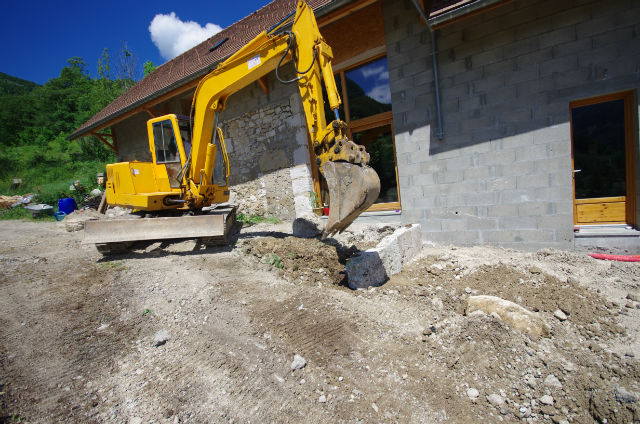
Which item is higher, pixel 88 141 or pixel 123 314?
pixel 88 141

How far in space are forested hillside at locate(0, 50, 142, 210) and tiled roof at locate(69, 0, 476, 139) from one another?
220 inches

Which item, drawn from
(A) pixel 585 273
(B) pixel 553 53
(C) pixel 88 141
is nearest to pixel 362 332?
(A) pixel 585 273

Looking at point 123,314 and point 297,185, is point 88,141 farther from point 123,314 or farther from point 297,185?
point 123,314

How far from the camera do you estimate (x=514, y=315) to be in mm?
2645

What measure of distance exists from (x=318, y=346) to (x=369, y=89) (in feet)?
17.1

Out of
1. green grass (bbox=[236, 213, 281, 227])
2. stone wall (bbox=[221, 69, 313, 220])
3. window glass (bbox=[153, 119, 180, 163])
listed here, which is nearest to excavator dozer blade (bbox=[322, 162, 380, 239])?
window glass (bbox=[153, 119, 180, 163])

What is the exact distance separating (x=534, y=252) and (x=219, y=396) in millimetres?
4716

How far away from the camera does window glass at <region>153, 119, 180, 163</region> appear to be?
18.0 ft

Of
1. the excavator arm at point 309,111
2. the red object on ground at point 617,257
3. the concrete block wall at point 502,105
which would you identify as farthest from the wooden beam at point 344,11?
the red object on ground at point 617,257

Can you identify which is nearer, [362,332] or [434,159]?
[362,332]

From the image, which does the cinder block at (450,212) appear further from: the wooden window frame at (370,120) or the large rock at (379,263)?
the large rock at (379,263)

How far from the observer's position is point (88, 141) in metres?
20.0

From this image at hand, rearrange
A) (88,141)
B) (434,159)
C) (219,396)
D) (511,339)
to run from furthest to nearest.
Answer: (88,141) → (434,159) → (511,339) → (219,396)

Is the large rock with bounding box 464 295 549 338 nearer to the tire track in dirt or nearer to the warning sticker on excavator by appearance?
the tire track in dirt
